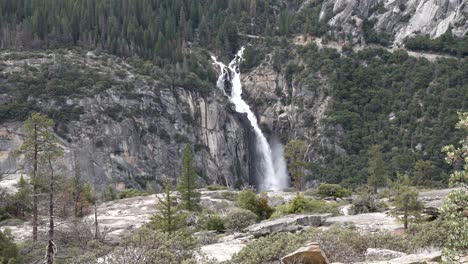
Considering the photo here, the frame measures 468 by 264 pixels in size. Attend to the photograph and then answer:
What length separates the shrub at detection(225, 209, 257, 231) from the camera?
38688 mm

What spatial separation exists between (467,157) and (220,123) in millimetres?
90218

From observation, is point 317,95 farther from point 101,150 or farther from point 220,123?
point 101,150

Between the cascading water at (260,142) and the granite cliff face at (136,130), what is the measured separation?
309 cm

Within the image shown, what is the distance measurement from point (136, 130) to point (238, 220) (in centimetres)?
5492

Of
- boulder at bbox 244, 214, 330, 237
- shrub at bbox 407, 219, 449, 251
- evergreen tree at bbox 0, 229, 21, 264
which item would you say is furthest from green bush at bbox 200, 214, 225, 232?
shrub at bbox 407, 219, 449, 251

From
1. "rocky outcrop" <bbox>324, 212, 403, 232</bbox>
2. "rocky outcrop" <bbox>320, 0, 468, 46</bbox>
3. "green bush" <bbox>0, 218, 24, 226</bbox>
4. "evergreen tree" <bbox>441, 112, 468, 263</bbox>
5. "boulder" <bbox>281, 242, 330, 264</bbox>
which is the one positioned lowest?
"green bush" <bbox>0, 218, 24, 226</bbox>

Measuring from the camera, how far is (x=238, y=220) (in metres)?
38.7

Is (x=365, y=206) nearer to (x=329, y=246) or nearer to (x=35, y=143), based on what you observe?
(x=35, y=143)

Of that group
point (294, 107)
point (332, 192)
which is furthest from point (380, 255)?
point (294, 107)

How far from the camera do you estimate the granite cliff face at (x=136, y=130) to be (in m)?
84.0

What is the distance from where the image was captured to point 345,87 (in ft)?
346

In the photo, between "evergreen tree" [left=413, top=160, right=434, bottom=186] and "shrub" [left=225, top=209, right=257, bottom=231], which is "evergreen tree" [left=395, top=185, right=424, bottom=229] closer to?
"shrub" [left=225, top=209, right=257, bottom=231]

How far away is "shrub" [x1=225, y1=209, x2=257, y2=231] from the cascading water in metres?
57.5

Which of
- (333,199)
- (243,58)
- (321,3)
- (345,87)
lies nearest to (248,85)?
(243,58)
